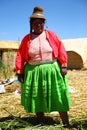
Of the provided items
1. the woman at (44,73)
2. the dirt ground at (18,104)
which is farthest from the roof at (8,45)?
the woman at (44,73)

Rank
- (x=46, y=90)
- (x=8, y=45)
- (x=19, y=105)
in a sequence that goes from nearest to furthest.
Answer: (x=46, y=90)
(x=19, y=105)
(x=8, y=45)

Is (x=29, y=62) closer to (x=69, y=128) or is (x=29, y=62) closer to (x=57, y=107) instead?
(x=57, y=107)

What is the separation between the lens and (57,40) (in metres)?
4.38

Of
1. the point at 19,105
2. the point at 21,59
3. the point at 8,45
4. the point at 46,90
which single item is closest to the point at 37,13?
the point at 21,59

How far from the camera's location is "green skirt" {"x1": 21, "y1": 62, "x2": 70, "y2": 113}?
4.30 meters

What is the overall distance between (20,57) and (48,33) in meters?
0.50

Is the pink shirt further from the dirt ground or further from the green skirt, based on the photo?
the dirt ground

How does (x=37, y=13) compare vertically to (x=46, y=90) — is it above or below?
above

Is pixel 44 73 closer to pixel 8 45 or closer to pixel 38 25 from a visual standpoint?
pixel 38 25

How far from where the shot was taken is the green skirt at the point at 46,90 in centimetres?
430

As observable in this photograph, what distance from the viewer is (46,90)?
4.31 meters

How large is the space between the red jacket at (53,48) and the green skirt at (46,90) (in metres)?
0.12

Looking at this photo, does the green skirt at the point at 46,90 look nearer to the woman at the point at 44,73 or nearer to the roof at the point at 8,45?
the woman at the point at 44,73

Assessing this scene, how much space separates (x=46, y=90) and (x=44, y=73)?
0.22 meters
